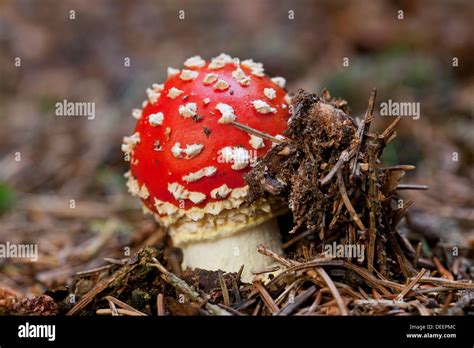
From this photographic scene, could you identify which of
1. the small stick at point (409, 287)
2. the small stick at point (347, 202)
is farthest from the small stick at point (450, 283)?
the small stick at point (347, 202)

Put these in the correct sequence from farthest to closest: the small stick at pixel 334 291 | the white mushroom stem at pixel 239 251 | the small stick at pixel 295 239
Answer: the small stick at pixel 295 239 → the white mushroom stem at pixel 239 251 → the small stick at pixel 334 291

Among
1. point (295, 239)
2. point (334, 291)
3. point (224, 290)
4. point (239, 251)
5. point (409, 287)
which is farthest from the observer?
point (295, 239)

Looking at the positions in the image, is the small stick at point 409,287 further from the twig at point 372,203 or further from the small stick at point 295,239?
the small stick at point 295,239

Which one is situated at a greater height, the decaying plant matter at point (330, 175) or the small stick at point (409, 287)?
the decaying plant matter at point (330, 175)

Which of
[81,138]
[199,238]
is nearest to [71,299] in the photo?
[199,238]

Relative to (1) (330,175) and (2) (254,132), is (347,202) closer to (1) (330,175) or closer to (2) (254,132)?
(1) (330,175)

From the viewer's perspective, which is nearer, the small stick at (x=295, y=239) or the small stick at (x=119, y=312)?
the small stick at (x=119, y=312)

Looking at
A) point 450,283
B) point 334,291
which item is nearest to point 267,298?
point 334,291
